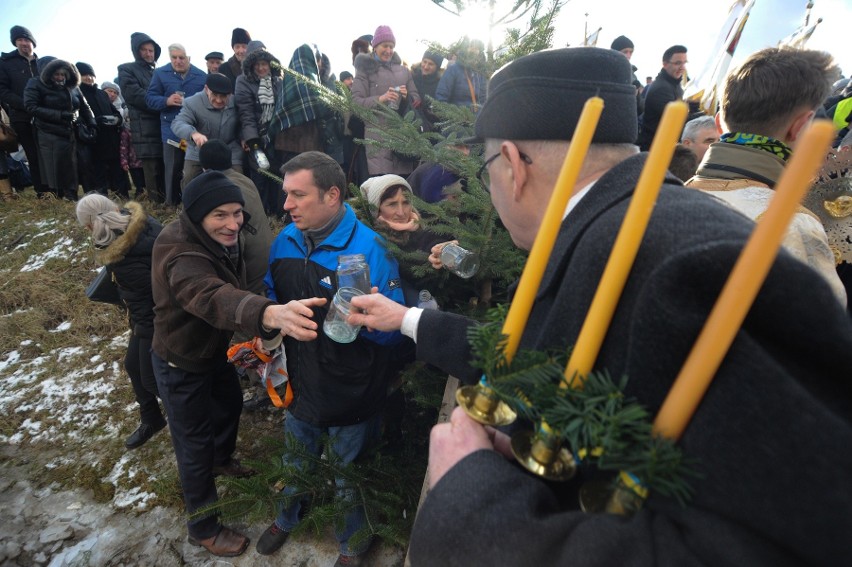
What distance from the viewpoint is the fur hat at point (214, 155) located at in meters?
4.14

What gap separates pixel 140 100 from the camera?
7.76 m

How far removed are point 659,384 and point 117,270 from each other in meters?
4.33

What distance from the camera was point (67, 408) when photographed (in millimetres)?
5039

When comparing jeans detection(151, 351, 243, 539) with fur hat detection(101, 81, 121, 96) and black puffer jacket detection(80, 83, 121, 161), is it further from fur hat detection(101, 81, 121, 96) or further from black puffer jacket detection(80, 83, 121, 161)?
fur hat detection(101, 81, 121, 96)

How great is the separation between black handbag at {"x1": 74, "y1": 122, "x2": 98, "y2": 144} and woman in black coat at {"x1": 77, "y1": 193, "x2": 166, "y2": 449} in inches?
278

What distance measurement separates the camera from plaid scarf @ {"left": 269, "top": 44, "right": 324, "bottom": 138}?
19.1ft

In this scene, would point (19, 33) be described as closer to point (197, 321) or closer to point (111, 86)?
point (111, 86)

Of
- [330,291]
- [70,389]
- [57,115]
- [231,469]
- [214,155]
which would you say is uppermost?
[214,155]

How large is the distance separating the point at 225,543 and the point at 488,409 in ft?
11.2

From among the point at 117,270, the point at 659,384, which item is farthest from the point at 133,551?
the point at 659,384

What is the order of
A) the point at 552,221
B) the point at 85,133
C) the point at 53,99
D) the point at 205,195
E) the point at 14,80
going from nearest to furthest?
1. the point at 552,221
2. the point at 205,195
3. the point at 53,99
4. the point at 14,80
5. the point at 85,133

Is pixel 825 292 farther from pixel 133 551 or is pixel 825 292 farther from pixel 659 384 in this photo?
pixel 133 551

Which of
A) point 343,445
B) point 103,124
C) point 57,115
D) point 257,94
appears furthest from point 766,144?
point 103,124

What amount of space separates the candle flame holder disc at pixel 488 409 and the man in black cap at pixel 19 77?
11804mm
